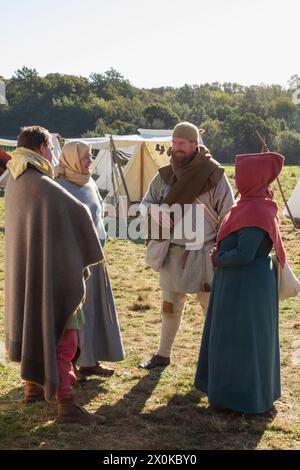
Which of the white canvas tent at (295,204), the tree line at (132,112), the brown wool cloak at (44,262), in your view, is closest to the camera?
the brown wool cloak at (44,262)

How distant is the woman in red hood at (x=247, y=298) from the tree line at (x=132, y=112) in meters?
45.6

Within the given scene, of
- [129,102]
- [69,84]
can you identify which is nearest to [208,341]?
[129,102]

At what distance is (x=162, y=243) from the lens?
432 centimetres

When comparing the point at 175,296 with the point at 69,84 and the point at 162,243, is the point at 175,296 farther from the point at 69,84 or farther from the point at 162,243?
the point at 69,84

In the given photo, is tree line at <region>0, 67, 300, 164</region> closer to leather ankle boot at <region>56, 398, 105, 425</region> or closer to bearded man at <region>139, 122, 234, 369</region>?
bearded man at <region>139, 122, 234, 369</region>

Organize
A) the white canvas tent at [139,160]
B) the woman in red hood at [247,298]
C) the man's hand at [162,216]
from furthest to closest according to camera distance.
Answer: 1. the white canvas tent at [139,160]
2. the man's hand at [162,216]
3. the woman in red hood at [247,298]

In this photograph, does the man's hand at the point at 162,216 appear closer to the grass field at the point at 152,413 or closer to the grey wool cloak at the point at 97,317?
the grey wool cloak at the point at 97,317

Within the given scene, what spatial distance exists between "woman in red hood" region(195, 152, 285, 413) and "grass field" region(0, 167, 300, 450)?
6.8 inches

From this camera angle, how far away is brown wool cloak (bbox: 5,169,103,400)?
3.16 m

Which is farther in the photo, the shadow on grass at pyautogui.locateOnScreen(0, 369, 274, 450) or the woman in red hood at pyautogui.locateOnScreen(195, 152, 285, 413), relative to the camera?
the woman in red hood at pyautogui.locateOnScreen(195, 152, 285, 413)

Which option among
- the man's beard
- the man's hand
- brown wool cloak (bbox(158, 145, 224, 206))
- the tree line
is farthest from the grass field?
the tree line

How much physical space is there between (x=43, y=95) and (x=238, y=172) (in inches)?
2810

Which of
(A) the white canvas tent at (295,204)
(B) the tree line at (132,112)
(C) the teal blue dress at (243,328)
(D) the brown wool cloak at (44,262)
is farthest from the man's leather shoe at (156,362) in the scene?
(B) the tree line at (132,112)

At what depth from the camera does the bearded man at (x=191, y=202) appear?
4.16 meters
